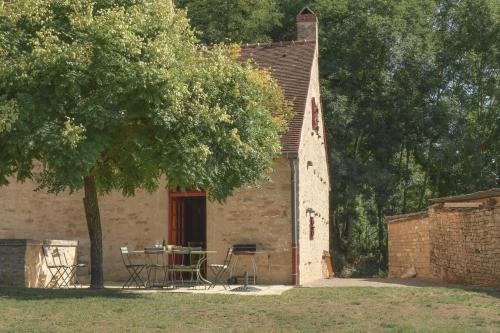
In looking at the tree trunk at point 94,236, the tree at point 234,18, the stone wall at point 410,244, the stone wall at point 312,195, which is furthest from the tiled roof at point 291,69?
the tree at point 234,18

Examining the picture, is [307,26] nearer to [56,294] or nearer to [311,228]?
[311,228]

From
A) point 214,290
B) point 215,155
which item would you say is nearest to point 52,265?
point 214,290

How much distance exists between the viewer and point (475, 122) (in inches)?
1537

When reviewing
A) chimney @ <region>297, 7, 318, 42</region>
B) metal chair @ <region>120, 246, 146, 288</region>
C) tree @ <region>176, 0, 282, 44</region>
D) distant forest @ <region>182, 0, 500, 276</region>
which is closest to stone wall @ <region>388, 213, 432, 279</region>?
chimney @ <region>297, 7, 318, 42</region>

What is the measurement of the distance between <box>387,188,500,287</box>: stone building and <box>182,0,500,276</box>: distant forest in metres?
10.1

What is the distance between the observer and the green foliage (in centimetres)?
1480

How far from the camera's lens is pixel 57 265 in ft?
63.2

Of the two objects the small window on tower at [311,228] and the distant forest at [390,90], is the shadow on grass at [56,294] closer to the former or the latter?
the small window on tower at [311,228]

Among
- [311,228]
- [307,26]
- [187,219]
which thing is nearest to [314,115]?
[311,228]

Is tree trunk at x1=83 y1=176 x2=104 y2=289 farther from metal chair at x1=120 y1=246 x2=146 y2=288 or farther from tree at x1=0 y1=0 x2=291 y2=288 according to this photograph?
tree at x1=0 y1=0 x2=291 y2=288

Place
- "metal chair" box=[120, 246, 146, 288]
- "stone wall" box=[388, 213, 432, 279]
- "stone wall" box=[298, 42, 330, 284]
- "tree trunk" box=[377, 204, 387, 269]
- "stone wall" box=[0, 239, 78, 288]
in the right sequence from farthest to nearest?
"tree trunk" box=[377, 204, 387, 269] → "stone wall" box=[388, 213, 432, 279] → "stone wall" box=[298, 42, 330, 284] → "stone wall" box=[0, 239, 78, 288] → "metal chair" box=[120, 246, 146, 288]

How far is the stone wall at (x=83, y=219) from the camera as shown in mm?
21844

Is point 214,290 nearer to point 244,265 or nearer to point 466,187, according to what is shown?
point 244,265

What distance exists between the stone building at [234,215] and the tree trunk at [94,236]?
454 cm
